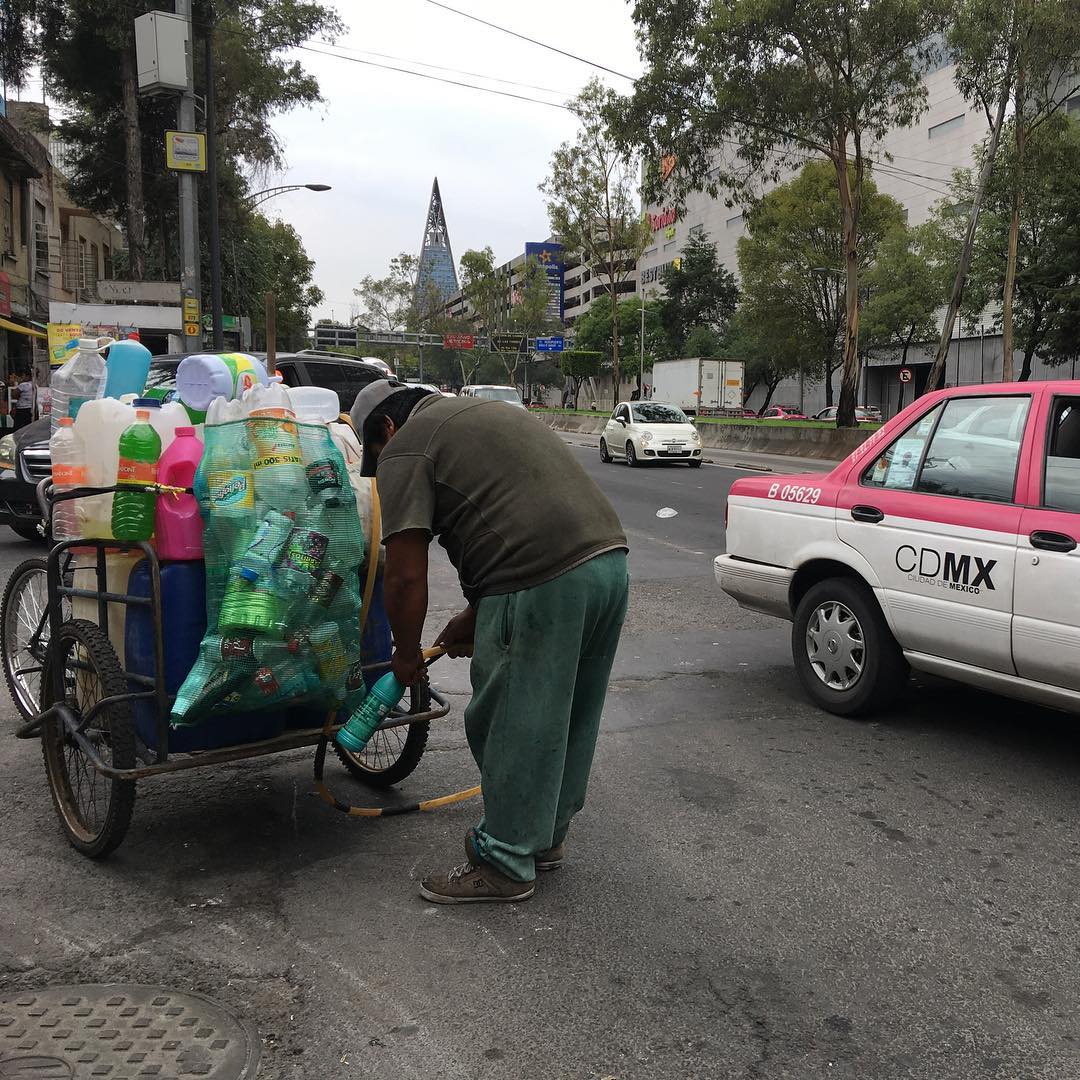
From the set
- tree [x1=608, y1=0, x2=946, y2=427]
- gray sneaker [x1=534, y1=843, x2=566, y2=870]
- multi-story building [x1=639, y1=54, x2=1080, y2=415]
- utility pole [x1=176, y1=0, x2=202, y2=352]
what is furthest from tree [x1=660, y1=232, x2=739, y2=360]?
gray sneaker [x1=534, y1=843, x2=566, y2=870]

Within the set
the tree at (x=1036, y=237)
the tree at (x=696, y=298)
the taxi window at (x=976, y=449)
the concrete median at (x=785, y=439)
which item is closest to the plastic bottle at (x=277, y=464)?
the taxi window at (x=976, y=449)

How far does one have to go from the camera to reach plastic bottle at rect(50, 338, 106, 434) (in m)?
3.98

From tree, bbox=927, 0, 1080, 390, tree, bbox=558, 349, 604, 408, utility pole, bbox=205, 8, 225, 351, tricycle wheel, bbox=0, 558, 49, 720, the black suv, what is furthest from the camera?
tree, bbox=558, 349, 604, 408

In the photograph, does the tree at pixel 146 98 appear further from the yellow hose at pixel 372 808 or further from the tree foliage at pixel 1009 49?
the yellow hose at pixel 372 808

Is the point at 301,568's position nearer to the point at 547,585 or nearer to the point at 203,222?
the point at 547,585

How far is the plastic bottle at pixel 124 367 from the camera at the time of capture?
404cm

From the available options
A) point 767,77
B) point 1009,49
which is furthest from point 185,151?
point 1009,49

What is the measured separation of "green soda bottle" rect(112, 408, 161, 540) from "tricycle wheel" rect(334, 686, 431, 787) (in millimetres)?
1208

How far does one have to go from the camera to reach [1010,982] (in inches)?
113

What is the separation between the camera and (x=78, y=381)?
4008 mm

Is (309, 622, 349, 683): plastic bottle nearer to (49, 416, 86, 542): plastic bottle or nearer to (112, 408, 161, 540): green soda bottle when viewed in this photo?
(112, 408, 161, 540): green soda bottle

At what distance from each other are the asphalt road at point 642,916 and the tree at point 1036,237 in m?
23.6

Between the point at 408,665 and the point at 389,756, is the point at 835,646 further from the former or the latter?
the point at 408,665

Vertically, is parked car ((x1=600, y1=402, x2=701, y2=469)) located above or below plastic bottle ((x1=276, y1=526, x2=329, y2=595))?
below
